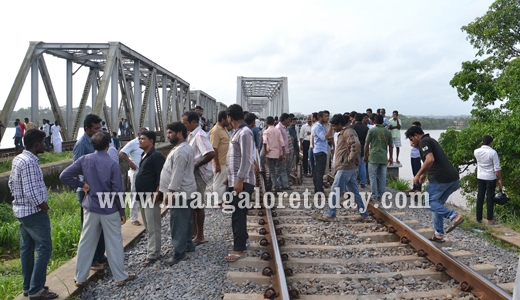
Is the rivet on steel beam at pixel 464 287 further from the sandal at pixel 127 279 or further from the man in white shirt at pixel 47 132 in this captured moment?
the man in white shirt at pixel 47 132

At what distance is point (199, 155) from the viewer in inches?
212

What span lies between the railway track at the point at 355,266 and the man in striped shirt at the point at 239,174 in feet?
0.74

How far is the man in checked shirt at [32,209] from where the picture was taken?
3.81 meters

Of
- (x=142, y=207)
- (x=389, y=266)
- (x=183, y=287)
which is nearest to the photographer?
(x=183, y=287)

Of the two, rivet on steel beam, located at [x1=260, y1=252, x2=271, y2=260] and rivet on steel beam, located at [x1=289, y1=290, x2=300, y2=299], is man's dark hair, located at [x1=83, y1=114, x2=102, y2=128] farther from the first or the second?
rivet on steel beam, located at [x1=289, y1=290, x2=300, y2=299]

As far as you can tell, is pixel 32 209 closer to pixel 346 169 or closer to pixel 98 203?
pixel 98 203

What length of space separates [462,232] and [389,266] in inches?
101

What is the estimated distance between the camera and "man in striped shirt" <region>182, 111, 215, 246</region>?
5.30 metres

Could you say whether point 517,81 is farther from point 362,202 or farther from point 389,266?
point 389,266

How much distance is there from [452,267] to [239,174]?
2451 millimetres

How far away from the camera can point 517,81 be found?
1115 cm

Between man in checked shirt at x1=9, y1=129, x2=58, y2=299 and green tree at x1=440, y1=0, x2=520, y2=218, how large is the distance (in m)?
10.6

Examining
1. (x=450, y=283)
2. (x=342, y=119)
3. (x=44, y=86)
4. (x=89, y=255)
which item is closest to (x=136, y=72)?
(x=44, y=86)

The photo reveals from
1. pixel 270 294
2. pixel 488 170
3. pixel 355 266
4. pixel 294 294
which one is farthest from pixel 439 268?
pixel 488 170
